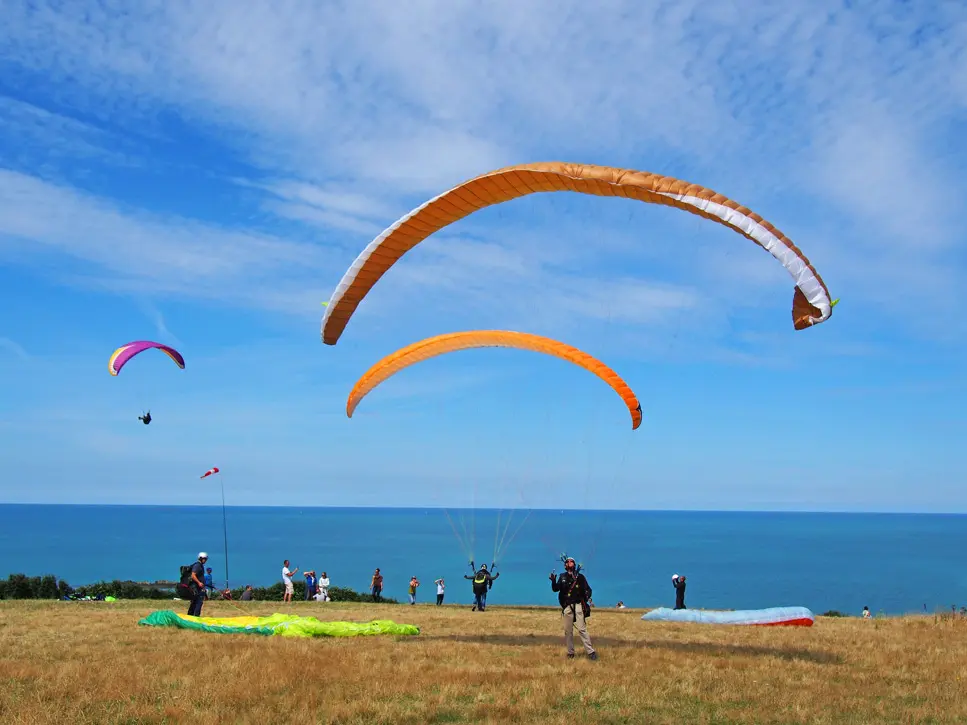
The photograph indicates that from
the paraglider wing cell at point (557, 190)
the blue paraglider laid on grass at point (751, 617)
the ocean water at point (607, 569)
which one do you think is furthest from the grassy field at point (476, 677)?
the ocean water at point (607, 569)

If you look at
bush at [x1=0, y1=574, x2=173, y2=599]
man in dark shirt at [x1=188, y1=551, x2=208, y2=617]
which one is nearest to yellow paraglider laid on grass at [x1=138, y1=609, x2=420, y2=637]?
man in dark shirt at [x1=188, y1=551, x2=208, y2=617]

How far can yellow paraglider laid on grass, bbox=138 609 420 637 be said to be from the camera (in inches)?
568

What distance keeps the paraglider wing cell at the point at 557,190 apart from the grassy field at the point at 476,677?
487cm

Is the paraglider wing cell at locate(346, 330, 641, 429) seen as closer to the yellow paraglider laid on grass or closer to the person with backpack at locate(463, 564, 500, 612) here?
the yellow paraglider laid on grass

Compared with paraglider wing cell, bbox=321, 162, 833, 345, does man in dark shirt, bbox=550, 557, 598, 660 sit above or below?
below

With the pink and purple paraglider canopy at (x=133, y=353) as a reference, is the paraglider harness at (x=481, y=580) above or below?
below

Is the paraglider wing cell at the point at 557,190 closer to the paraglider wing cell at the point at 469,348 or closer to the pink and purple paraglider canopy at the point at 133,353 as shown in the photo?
the paraglider wing cell at the point at 469,348

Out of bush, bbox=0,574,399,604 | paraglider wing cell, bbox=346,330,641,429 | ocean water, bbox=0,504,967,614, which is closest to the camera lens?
paraglider wing cell, bbox=346,330,641,429

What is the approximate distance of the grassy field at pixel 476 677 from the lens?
346 inches

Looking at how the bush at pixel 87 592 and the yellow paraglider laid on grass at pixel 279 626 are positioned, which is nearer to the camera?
the yellow paraglider laid on grass at pixel 279 626

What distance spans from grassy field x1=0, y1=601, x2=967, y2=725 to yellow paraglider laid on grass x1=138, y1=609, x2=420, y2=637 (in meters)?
0.48

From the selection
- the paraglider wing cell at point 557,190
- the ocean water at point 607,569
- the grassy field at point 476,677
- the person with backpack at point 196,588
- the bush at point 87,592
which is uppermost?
the paraglider wing cell at point 557,190

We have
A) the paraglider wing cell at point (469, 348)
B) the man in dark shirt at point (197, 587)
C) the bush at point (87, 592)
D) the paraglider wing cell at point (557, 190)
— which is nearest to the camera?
the paraglider wing cell at point (557, 190)

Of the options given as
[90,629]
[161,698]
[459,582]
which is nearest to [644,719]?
[161,698]
